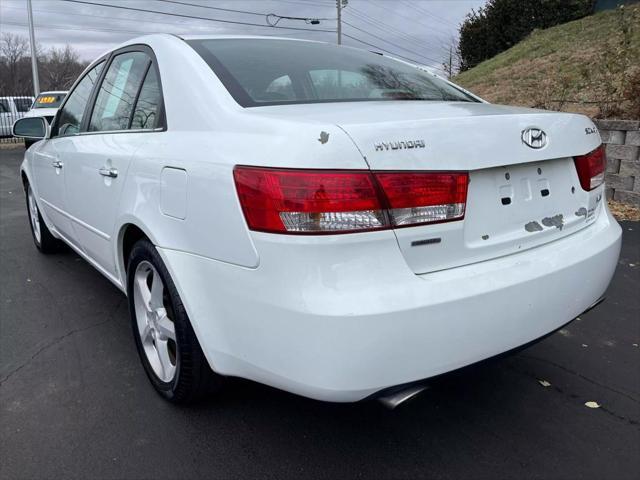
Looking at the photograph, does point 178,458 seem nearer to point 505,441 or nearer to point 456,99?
point 505,441

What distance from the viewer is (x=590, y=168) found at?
2309mm

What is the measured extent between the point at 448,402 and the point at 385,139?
141 cm

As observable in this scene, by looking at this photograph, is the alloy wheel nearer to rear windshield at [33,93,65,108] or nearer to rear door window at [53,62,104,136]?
rear door window at [53,62,104,136]

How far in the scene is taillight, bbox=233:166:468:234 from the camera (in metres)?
1.65

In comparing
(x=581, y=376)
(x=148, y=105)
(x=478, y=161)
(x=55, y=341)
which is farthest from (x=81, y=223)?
(x=581, y=376)

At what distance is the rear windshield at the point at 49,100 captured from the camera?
16.7 meters

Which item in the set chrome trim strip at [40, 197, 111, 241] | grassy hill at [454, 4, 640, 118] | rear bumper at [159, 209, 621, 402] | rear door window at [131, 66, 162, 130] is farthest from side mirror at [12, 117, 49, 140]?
grassy hill at [454, 4, 640, 118]

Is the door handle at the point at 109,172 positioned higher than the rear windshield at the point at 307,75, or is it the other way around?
the rear windshield at the point at 307,75

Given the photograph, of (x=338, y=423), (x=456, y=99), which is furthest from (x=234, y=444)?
(x=456, y=99)

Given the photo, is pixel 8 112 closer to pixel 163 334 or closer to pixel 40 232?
pixel 40 232

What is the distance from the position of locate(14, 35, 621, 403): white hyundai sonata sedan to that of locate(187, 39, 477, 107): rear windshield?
0.02 metres

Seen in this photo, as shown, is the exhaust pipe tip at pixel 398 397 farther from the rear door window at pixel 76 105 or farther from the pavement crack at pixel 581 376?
the rear door window at pixel 76 105

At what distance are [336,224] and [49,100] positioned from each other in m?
17.9

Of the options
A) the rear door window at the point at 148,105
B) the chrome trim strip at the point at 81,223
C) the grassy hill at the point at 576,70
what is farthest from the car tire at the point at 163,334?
the grassy hill at the point at 576,70
